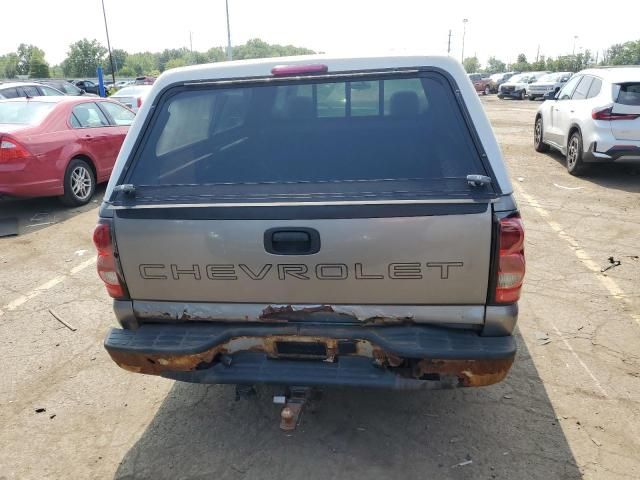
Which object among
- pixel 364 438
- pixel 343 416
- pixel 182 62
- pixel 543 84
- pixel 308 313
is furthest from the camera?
pixel 182 62

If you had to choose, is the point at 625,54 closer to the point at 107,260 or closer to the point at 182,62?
the point at 182,62

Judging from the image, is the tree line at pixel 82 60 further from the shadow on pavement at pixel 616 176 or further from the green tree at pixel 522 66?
the shadow on pavement at pixel 616 176

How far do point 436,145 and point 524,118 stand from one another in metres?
19.1

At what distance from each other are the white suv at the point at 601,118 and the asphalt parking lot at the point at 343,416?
4371mm

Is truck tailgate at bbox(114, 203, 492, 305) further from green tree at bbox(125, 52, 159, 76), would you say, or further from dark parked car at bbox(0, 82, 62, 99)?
green tree at bbox(125, 52, 159, 76)

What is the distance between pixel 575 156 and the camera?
9.11 metres

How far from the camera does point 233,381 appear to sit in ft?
8.31

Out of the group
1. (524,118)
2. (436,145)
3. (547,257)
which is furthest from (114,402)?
(524,118)

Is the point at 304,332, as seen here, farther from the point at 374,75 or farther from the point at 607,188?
the point at 607,188

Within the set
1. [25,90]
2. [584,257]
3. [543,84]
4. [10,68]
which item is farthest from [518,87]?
[10,68]

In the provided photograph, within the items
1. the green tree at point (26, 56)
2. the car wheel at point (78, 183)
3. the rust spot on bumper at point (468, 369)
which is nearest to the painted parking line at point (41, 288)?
the car wheel at point (78, 183)

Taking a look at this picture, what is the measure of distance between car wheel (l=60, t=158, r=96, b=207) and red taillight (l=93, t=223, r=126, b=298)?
219 inches

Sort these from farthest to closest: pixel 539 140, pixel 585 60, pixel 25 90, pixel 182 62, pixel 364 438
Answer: pixel 182 62, pixel 585 60, pixel 25 90, pixel 539 140, pixel 364 438

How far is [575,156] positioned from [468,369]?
315 inches
